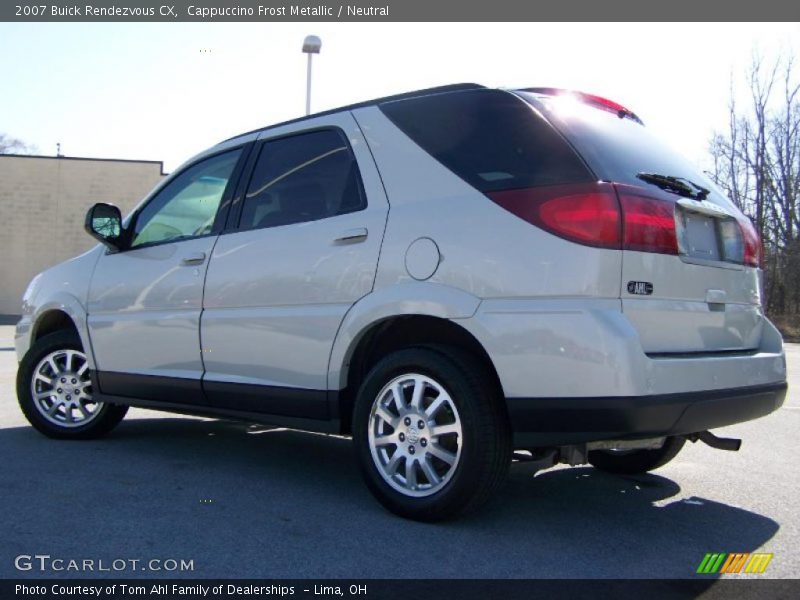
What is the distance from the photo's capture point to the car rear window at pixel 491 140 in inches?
129

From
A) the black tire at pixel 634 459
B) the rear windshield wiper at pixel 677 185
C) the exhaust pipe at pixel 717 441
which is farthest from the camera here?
the black tire at pixel 634 459

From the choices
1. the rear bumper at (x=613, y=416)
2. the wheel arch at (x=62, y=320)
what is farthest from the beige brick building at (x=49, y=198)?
the rear bumper at (x=613, y=416)

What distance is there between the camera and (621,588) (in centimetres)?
282

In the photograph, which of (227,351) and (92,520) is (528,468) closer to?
(227,351)

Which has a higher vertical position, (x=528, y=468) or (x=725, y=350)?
(x=725, y=350)

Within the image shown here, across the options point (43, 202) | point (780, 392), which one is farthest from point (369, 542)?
point (43, 202)

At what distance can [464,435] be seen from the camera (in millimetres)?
3277

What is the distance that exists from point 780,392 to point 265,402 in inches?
100

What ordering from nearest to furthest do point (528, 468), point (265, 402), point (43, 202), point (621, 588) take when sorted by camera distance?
1. point (621, 588)
2. point (265, 402)
3. point (528, 468)
4. point (43, 202)

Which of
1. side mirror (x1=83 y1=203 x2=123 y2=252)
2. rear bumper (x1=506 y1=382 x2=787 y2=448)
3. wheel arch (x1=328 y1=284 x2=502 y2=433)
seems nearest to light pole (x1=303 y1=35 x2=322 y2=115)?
side mirror (x1=83 y1=203 x2=123 y2=252)

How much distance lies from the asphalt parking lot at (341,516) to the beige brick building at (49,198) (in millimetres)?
26264

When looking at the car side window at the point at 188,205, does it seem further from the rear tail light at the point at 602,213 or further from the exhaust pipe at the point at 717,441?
the exhaust pipe at the point at 717,441

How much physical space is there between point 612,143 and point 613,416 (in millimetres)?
1226

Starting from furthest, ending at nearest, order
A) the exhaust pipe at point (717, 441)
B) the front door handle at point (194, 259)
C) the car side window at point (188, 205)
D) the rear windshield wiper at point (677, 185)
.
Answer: the car side window at point (188, 205)
the front door handle at point (194, 259)
the exhaust pipe at point (717, 441)
the rear windshield wiper at point (677, 185)
